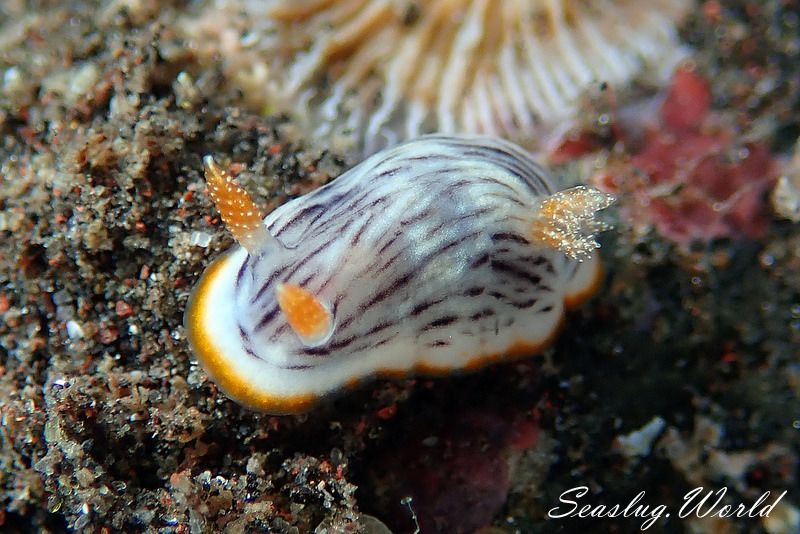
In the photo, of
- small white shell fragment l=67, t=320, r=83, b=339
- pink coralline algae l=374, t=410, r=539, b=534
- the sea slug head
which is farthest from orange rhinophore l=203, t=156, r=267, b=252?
pink coralline algae l=374, t=410, r=539, b=534

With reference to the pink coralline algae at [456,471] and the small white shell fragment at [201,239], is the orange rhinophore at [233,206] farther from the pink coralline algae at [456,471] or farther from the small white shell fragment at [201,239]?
the pink coralline algae at [456,471]

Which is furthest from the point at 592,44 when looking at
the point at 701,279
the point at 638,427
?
the point at 638,427

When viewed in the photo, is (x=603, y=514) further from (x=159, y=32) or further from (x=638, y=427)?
(x=159, y=32)

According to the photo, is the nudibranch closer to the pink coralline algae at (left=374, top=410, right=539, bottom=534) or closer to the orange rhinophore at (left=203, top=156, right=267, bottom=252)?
the orange rhinophore at (left=203, top=156, right=267, bottom=252)

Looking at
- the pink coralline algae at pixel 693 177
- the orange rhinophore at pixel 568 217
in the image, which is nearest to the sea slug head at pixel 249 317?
the orange rhinophore at pixel 568 217

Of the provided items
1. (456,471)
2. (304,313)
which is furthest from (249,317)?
→ (456,471)

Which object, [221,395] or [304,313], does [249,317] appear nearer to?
[304,313]
